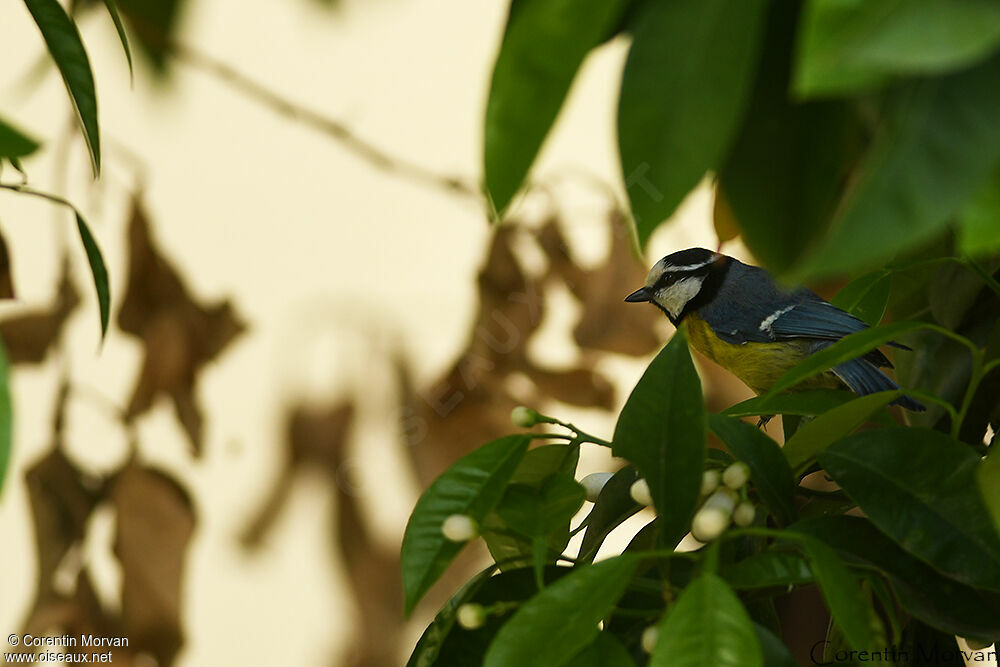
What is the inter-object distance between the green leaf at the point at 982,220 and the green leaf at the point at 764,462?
241 mm

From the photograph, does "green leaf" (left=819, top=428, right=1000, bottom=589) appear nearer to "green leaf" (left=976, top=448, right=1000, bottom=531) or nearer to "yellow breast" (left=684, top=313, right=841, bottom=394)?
"green leaf" (left=976, top=448, right=1000, bottom=531)

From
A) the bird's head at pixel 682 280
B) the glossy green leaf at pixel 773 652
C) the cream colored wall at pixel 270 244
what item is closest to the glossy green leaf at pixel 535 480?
the glossy green leaf at pixel 773 652

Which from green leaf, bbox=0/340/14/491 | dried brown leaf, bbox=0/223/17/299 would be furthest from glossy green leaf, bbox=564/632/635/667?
dried brown leaf, bbox=0/223/17/299

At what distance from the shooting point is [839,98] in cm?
A: 22

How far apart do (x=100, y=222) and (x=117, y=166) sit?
77 mm

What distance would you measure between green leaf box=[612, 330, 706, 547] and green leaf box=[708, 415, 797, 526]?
0.19 feet

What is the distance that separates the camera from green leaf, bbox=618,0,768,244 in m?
0.19

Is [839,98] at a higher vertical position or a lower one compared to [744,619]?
higher

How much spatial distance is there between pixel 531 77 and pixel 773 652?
25 centimetres

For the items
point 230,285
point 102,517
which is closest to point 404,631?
point 102,517

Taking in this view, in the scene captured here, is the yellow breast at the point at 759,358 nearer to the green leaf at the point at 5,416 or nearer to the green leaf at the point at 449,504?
the green leaf at the point at 449,504

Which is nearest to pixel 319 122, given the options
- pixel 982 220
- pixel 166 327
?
pixel 166 327

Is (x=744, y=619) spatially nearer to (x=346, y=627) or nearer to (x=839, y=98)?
(x=839, y=98)

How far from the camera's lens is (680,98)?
8.0 inches
